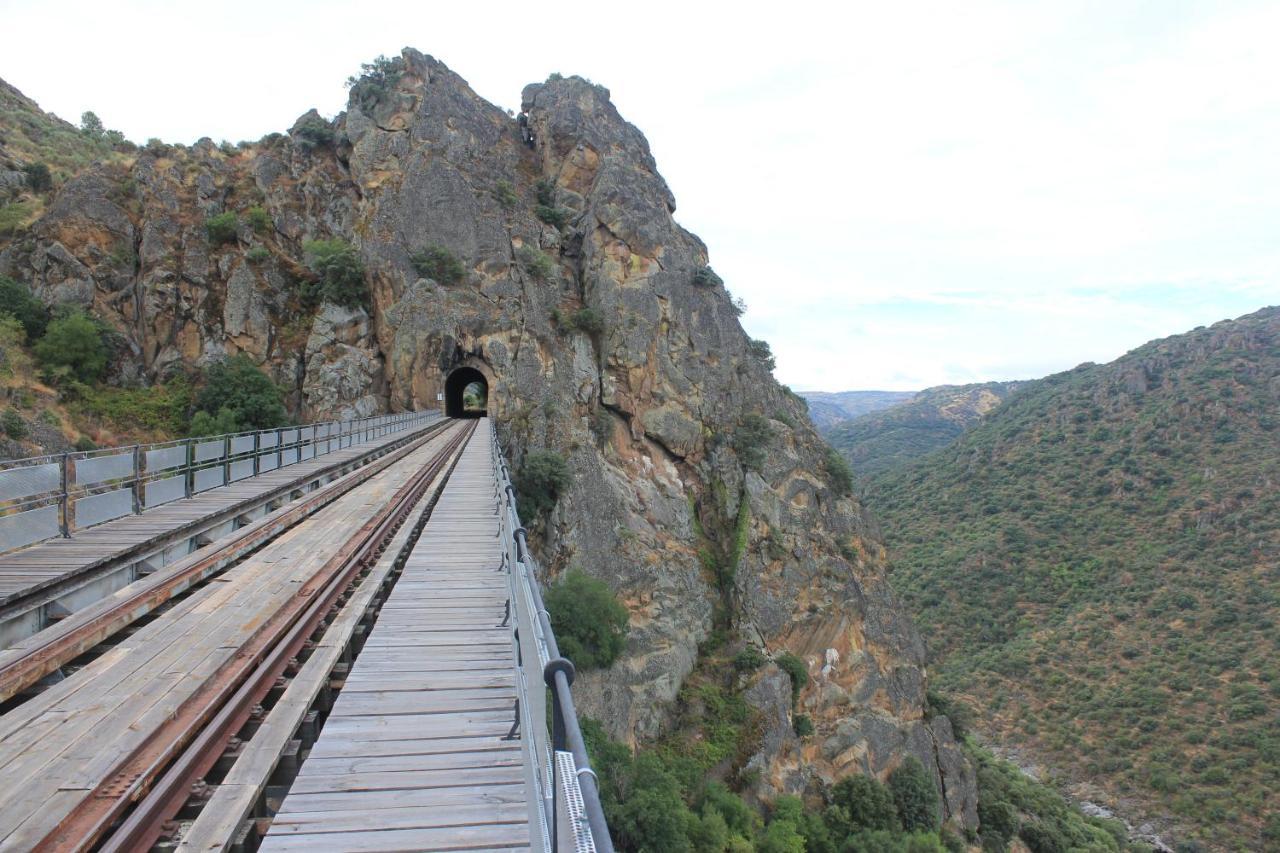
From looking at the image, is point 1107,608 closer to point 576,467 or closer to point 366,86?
point 576,467

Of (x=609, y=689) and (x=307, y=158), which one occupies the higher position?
(x=307, y=158)

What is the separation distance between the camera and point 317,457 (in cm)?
1633

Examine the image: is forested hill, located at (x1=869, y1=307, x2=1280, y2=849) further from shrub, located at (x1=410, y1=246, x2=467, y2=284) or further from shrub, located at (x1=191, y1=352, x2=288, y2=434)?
shrub, located at (x1=191, y1=352, x2=288, y2=434)

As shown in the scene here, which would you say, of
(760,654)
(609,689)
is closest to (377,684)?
(609,689)

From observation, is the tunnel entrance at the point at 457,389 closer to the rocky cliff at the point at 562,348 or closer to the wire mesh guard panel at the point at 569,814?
the rocky cliff at the point at 562,348

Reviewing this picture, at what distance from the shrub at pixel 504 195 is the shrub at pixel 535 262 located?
3574 millimetres

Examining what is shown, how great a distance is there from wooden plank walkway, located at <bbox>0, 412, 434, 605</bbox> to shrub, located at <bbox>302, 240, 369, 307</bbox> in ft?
86.0

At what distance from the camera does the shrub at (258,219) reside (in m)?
36.9

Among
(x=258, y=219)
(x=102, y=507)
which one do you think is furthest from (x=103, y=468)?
(x=258, y=219)

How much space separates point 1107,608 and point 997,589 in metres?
10.9

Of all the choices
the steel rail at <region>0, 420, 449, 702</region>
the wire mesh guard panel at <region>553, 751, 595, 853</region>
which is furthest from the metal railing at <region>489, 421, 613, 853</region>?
the steel rail at <region>0, 420, 449, 702</region>

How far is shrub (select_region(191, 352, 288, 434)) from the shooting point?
31656mm

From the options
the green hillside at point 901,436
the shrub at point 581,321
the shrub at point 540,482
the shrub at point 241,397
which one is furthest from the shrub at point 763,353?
the green hillside at point 901,436

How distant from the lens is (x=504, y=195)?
3988cm
